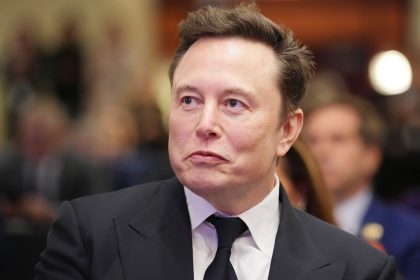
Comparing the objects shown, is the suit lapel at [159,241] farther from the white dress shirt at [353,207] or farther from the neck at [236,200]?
the white dress shirt at [353,207]

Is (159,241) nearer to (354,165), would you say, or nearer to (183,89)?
(183,89)

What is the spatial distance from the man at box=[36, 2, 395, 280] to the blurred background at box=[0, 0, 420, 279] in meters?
1.76

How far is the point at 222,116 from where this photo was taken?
2.63 meters

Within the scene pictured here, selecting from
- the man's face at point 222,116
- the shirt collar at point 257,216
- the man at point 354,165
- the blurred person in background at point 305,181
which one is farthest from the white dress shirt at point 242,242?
the man at point 354,165

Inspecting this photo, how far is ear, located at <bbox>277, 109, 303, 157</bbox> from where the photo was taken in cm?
286

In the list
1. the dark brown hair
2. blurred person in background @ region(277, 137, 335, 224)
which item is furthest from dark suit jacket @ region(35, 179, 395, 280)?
blurred person in background @ region(277, 137, 335, 224)

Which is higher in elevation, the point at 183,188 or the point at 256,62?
the point at 256,62

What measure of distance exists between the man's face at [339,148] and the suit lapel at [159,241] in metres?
2.34

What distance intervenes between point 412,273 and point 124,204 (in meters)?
2.10

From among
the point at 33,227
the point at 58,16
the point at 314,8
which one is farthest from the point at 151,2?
the point at 33,227

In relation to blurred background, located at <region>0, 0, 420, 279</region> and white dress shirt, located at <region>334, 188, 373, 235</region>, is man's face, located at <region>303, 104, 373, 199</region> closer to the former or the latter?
white dress shirt, located at <region>334, 188, 373, 235</region>

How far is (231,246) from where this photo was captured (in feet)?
9.03

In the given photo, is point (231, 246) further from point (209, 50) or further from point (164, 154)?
point (164, 154)

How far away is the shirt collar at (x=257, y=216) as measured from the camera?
2791 mm
